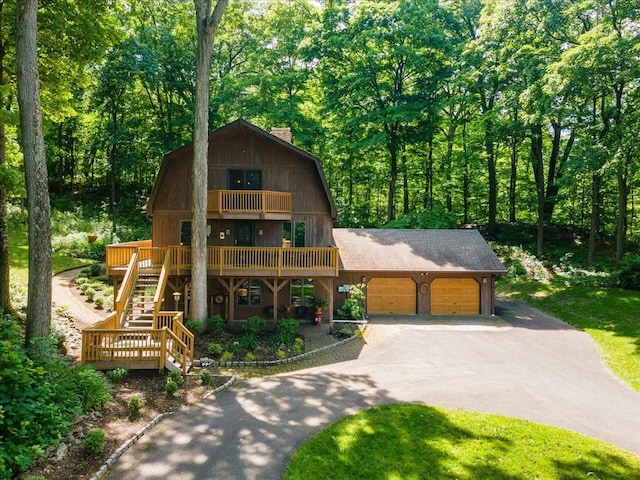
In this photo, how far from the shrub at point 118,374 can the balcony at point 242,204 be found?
22.4 ft

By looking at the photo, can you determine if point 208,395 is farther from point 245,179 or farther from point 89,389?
point 245,179

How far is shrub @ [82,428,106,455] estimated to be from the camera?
6.87m

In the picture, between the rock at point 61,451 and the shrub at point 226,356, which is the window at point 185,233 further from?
the rock at point 61,451

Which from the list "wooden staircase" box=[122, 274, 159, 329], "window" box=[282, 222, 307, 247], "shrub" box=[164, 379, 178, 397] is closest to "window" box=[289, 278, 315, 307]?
"window" box=[282, 222, 307, 247]

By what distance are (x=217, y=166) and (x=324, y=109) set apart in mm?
14614

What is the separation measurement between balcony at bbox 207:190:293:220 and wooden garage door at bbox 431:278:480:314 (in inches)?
368

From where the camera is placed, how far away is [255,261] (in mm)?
15523

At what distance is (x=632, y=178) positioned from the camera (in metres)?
24.4

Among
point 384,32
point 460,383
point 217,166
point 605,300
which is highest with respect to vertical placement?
point 384,32

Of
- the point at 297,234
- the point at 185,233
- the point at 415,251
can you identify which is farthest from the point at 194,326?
the point at 415,251

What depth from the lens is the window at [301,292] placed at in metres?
17.4

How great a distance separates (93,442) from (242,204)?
1003 centimetres

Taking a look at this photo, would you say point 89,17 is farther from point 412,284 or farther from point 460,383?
point 412,284

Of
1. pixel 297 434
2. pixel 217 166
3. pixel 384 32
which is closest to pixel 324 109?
pixel 384 32
